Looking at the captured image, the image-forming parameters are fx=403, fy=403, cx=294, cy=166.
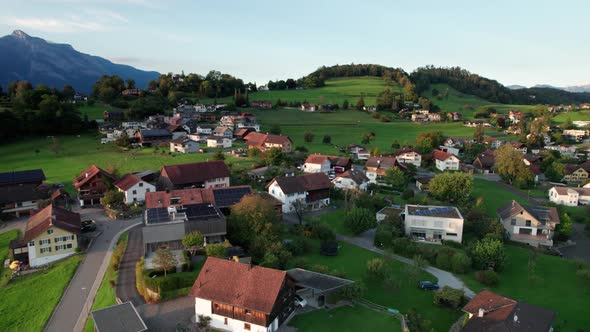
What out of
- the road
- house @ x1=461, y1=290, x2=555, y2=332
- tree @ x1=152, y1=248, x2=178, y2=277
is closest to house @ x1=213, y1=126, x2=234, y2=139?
the road

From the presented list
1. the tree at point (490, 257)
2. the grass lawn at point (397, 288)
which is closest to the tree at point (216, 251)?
the grass lawn at point (397, 288)

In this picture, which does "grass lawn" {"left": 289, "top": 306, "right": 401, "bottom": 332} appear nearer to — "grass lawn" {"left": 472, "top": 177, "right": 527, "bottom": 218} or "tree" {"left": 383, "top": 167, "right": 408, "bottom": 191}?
"grass lawn" {"left": 472, "top": 177, "right": 527, "bottom": 218}

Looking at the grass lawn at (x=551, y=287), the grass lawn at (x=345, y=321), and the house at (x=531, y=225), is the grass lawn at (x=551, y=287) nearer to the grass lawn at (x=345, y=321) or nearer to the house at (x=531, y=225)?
the house at (x=531, y=225)

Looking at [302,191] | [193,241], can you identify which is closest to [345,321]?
[193,241]

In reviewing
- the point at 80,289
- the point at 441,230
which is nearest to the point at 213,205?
the point at 80,289

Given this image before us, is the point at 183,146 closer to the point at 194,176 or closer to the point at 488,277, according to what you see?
the point at 194,176

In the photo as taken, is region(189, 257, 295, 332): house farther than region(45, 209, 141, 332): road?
No
